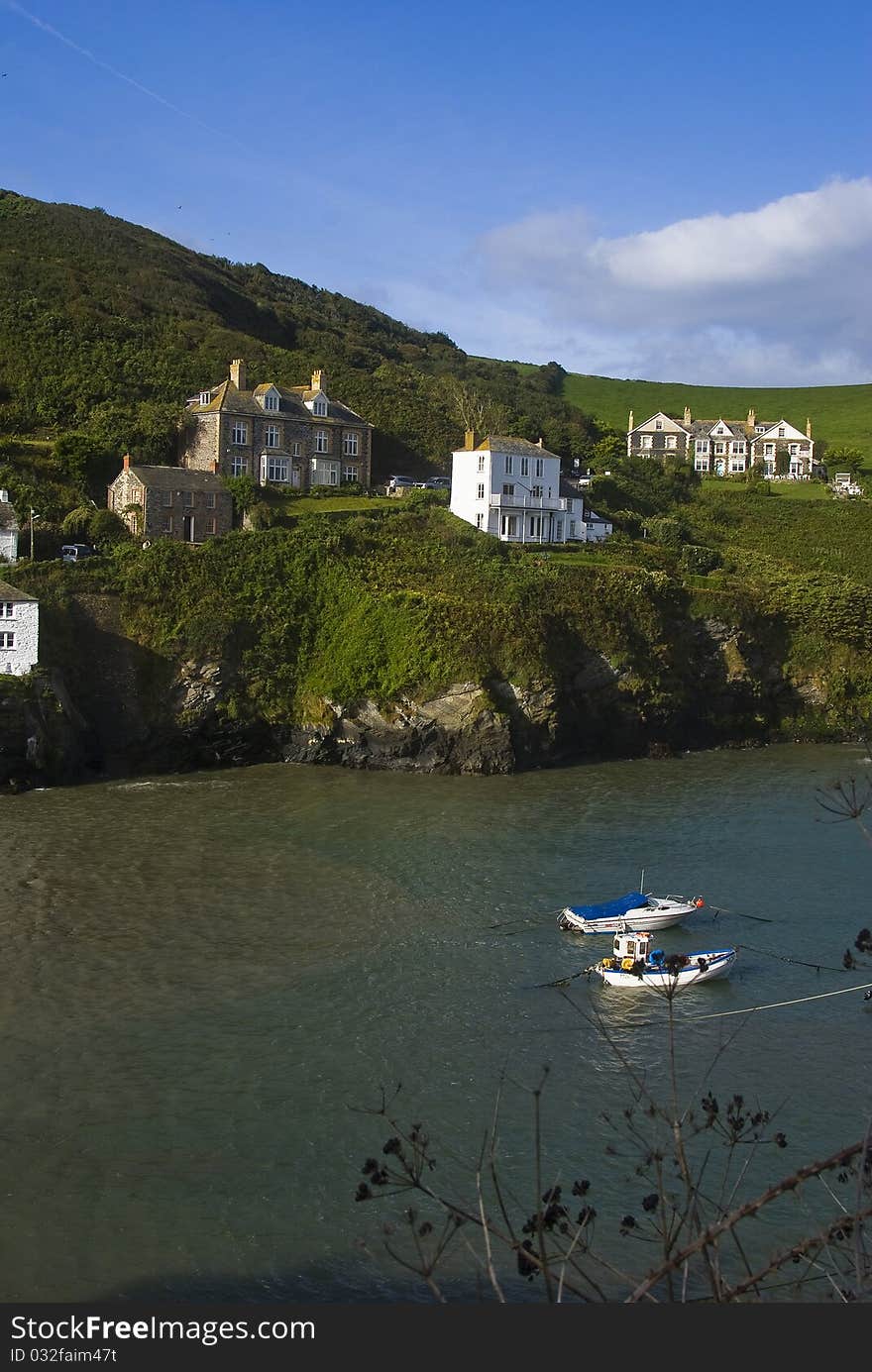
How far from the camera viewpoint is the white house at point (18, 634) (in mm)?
48125

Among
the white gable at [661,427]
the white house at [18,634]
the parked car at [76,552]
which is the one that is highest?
the white gable at [661,427]

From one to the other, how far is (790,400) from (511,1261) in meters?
136

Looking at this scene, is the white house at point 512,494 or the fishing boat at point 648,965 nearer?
the fishing boat at point 648,965

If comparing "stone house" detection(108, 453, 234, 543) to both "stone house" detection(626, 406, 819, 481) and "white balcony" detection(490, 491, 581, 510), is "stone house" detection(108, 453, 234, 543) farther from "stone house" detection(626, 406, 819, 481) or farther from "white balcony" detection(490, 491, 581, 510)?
"stone house" detection(626, 406, 819, 481)

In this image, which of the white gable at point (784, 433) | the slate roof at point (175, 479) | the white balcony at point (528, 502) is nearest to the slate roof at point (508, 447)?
the white balcony at point (528, 502)

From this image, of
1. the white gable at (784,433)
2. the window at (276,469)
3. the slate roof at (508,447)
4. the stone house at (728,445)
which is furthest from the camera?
the white gable at (784,433)

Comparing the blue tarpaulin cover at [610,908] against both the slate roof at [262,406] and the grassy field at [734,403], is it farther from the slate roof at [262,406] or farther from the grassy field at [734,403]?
the grassy field at [734,403]

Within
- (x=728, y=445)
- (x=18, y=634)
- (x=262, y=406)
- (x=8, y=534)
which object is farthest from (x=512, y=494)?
(x=728, y=445)

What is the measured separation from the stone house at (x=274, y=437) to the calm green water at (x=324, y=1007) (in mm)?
29669

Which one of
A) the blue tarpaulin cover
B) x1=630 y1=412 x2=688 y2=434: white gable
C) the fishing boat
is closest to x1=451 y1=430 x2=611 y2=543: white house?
the blue tarpaulin cover

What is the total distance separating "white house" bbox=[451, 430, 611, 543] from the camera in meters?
70.3

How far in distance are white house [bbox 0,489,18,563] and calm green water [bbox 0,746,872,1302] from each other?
1324 centimetres

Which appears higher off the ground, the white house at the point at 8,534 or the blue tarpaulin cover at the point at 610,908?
the white house at the point at 8,534

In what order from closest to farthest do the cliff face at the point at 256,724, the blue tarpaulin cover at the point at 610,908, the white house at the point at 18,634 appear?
the blue tarpaulin cover at the point at 610,908 → the white house at the point at 18,634 → the cliff face at the point at 256,724
